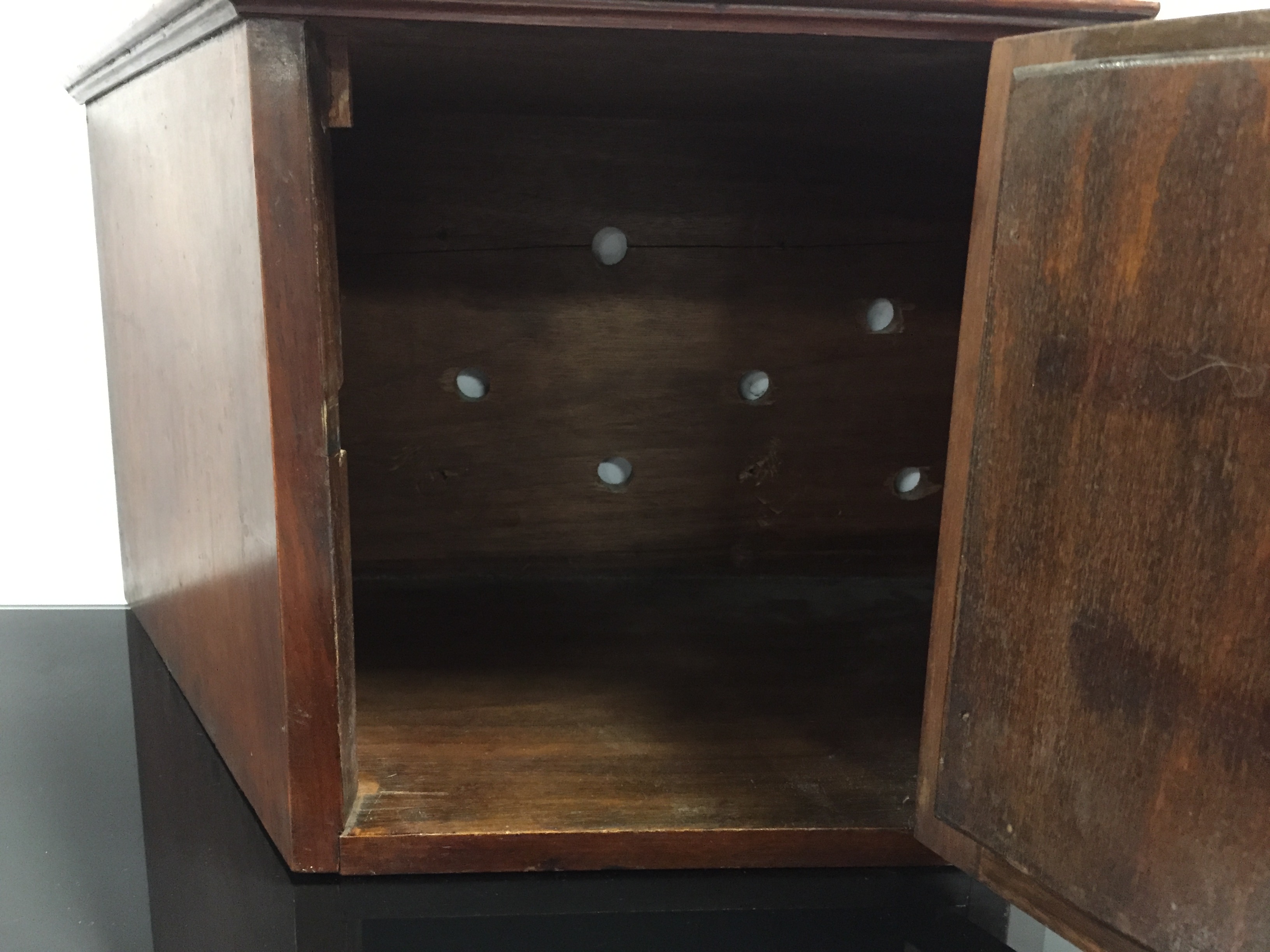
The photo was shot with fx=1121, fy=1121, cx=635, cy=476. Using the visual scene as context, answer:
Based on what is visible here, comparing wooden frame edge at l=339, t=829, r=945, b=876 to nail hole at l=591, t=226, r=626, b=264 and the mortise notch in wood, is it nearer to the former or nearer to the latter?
the mortise notch in wood

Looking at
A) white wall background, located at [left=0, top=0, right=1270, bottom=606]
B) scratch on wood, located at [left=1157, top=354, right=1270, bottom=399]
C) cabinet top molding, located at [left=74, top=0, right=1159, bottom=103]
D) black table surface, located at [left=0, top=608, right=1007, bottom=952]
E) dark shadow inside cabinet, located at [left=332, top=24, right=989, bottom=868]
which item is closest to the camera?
scratch on wood, located at [left=1157, top=354, right=1270, bottom=399]

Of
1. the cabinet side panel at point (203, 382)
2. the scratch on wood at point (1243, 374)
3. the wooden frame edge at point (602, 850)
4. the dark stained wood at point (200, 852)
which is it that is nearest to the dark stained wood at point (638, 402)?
the cabinet side panel at point (203, 382)

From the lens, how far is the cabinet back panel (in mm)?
1217

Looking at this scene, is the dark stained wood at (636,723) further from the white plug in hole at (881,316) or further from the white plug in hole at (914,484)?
the white plug in hole at (881,316)

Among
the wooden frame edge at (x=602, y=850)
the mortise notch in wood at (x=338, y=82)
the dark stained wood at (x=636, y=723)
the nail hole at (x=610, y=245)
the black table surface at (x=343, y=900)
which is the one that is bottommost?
the black table surface at (x=343, y=900)

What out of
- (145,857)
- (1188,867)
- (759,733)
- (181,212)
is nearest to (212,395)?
(181,212)

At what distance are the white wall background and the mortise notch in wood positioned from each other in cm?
55

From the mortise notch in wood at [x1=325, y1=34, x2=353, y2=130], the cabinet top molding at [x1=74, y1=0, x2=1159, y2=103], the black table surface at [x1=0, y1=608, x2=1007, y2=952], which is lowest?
the black table surface at [x1=0, y1=608, x2=1007, y2=952]

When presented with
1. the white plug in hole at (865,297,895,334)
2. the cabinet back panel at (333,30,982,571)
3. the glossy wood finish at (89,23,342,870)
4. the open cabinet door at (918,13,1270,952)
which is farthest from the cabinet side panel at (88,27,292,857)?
the white plug in hole at (865,297,895,334)

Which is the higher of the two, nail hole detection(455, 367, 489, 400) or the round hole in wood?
nail hole detection(455, 367, 489, 400)

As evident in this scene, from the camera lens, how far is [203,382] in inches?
32.9

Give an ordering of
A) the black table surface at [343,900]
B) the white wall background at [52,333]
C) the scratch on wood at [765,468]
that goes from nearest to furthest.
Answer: the black table surface at [343,900] < the white wall background at [52,333] < the scratch on wood at [765,468]

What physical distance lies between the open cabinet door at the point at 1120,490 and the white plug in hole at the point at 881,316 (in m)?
0.66

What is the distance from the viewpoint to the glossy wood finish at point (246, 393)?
2.24 ft
